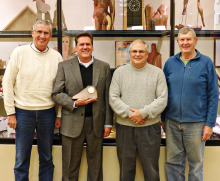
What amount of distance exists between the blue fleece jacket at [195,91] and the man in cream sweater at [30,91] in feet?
3.48

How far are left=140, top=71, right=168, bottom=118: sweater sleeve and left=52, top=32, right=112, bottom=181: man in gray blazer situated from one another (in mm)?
341

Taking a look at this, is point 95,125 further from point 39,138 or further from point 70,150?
point 39,138

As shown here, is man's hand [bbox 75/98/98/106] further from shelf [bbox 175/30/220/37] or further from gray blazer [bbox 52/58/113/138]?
shelf [bbox 175/30/220/37]

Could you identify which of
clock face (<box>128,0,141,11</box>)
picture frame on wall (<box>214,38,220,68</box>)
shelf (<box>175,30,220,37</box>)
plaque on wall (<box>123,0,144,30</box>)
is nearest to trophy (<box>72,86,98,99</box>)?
plaque on wall (<box>123,0,144,30</box>)

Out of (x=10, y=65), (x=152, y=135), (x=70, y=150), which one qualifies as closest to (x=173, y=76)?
(x=152, y=135)

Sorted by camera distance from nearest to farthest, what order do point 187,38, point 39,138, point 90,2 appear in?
point 187,38
point 39,138
point 90,2

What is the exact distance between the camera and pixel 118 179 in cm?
255

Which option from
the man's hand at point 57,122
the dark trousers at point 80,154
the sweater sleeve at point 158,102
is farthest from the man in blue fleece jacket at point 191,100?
the man's hand at point 57,122

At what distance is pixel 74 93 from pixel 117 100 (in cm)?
37

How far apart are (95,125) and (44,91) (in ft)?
1.71

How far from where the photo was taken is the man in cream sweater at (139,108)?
2180mm

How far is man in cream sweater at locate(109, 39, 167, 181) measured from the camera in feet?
7.15

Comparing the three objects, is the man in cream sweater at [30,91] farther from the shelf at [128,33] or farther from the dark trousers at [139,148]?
the dark trousers at [139,148]

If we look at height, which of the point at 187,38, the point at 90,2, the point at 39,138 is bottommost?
the point at 39,138
